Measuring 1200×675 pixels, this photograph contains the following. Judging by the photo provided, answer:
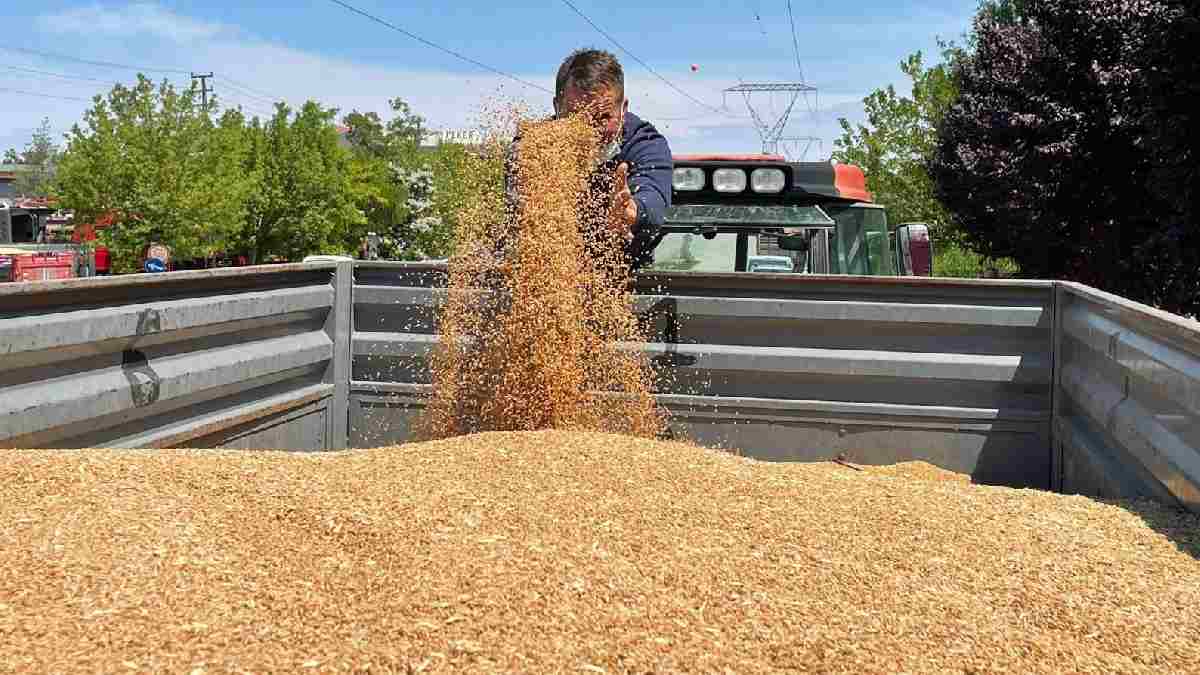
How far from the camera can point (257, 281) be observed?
4344mm

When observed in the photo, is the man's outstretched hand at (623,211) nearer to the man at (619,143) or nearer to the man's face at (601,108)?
the man at (619,143)

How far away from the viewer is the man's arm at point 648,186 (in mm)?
4653

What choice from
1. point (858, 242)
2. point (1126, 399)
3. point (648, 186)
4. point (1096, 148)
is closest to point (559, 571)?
point (1126, 399)

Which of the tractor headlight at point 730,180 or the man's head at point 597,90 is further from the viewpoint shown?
the tractor headlight at point 730,180

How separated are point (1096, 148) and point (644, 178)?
40.3 ft

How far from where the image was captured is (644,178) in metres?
4.79

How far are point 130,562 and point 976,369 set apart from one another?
9.64 ft

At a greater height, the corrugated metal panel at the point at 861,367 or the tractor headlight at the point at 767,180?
the tractor headlight at the point at 767,180

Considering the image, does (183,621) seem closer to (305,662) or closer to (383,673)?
(305,662)

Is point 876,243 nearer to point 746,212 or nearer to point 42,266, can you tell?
point 746,212

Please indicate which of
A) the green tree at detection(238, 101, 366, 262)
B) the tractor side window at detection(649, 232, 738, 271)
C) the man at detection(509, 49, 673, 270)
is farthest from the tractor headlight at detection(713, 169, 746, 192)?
the green tree at detection(238, 101, 366, 262)

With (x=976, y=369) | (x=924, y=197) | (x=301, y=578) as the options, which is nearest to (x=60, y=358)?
(x=301, y=578)

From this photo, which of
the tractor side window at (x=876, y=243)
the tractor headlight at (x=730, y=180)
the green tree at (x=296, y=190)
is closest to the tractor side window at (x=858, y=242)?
the tractor side window at (x=876, y=243)

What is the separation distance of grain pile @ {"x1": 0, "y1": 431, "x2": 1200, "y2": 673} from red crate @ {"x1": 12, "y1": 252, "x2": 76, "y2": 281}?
34.8 metres
